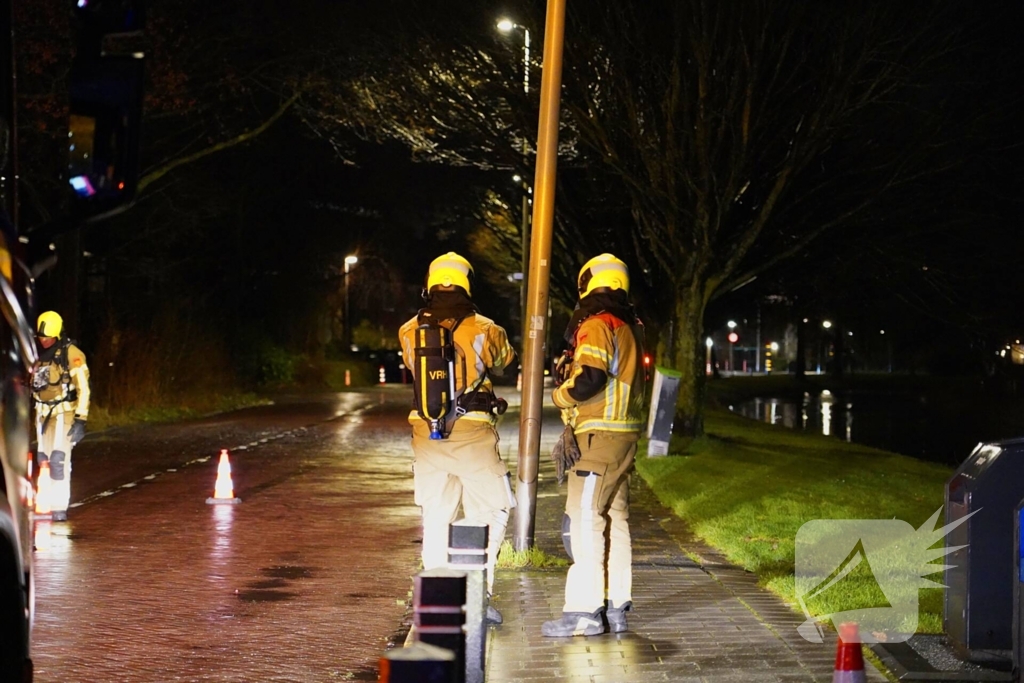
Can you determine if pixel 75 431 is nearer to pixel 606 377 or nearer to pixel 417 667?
pixel 606 377

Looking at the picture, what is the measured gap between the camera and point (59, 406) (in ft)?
41.3

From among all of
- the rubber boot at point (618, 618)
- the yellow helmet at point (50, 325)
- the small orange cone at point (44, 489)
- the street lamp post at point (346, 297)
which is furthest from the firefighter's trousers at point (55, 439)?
the street lamp post at point (346, 297)

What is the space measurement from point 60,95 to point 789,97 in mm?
12517

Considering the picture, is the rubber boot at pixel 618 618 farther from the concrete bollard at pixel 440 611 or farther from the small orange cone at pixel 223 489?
the small orange cone at pixel 223 489

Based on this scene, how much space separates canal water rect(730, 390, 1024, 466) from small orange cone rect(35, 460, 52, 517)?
15965 millimetres

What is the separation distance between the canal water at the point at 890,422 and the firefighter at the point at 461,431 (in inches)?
666

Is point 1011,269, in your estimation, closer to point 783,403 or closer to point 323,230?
point 783,403

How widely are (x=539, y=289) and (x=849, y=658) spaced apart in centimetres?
619

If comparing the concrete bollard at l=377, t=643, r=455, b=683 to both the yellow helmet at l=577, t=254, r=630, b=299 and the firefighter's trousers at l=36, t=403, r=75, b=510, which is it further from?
the firefighter's trousers at l=36, t=403, r=75, b=510

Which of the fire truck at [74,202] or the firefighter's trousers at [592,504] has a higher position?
the fire truck at [74,202]

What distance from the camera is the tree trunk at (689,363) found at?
23.2 meters

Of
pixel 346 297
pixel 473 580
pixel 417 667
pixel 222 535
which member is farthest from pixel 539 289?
pixel 346 297

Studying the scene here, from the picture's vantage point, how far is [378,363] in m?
60.7

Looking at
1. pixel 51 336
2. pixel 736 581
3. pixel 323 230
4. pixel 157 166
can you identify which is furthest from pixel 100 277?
pixel 736 581
